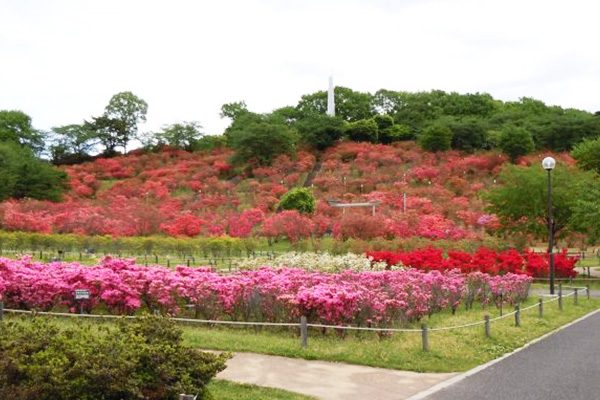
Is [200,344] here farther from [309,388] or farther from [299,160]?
[299,160]

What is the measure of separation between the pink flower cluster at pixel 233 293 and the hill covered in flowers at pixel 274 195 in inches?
794

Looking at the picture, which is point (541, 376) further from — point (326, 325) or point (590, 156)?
point (590, 156)

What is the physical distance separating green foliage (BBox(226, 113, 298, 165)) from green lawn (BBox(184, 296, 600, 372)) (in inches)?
1911

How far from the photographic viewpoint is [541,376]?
31.7 feet

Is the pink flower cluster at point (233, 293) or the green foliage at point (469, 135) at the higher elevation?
the green foliage at point (469, 135)

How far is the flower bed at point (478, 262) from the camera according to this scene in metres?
20.8

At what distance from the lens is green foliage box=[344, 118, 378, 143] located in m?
68.7

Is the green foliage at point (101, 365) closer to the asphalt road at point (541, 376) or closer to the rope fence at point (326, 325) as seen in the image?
the rope fence at point (326, 325)

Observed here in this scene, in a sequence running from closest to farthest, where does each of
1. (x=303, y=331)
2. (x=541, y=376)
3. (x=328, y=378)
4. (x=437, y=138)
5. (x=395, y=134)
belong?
(x=328, y=378) < (x=541, y=376) < (x=303, y=331) < (x=437, y=138) < (x=395, y=134)

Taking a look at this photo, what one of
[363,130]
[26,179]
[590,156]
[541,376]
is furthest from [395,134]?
[541,376]

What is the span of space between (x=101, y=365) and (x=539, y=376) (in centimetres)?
663

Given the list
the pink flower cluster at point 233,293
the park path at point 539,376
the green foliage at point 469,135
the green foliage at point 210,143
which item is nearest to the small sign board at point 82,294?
the pink flower cluster at point 233,293

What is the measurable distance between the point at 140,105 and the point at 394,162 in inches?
1509

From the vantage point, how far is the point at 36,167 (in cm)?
5506
